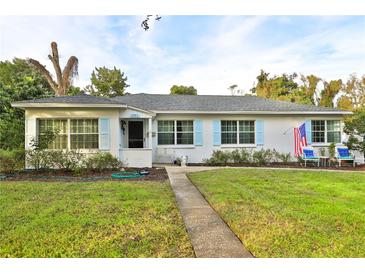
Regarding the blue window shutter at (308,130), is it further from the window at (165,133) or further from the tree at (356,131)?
the window at (165,133)

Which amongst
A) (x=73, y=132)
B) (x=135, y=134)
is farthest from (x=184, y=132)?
(x=73, y=132)

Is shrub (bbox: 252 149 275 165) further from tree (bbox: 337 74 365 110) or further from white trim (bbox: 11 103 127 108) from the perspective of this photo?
tree (bbox: 337 74 365 110)

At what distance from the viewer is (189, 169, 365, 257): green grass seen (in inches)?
129

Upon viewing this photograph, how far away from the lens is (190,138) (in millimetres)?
13703

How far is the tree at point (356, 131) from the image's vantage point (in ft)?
44.0

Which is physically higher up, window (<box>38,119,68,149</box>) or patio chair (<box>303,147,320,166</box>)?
window (<box>38,119,68,149</box>)

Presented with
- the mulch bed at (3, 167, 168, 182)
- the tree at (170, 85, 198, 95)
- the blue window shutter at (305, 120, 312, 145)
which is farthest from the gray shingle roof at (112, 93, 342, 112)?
the tree at (170, 85, 198, 95)

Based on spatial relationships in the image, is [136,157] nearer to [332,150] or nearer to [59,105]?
[59,105]

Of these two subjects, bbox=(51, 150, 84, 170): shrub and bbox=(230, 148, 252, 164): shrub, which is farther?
bbox=(230, 148, 252, 164): shrub

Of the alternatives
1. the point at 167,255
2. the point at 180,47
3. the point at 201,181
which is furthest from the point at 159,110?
the point at 167,255

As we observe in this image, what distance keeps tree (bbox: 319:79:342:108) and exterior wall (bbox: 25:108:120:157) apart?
27.1m

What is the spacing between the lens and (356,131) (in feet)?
45.4

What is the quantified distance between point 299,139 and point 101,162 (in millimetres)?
9892
